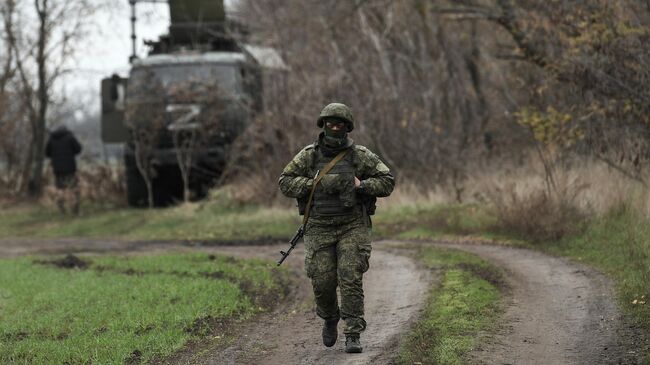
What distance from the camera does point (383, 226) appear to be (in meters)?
17.7

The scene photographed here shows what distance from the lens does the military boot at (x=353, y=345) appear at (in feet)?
24.7

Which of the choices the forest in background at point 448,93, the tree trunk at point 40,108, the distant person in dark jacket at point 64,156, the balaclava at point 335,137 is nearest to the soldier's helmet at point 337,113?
the balaclava at point 335,137

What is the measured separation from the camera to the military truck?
70.9 ft

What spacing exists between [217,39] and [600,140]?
10.9 meters

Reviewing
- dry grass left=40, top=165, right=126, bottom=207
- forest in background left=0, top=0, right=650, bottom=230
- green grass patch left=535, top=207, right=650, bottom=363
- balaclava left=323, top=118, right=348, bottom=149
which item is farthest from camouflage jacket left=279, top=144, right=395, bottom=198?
dry grass left=40, top=165, right=126, bottom=207

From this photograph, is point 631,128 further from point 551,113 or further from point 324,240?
point 324,240

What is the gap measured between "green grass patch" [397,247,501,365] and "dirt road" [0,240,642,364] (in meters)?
0.14

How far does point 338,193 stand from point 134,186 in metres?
16.6

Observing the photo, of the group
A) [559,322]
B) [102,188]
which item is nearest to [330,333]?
[559,322]

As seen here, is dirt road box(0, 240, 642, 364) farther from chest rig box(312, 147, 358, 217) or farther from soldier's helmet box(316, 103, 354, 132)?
soldier's helmet box(316, 103, 354, 132)

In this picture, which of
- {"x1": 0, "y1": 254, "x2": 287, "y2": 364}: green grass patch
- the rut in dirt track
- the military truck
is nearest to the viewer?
the rut in dirt track

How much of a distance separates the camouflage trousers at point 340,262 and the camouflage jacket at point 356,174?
0.27 metres

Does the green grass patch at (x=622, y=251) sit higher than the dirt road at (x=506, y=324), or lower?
higher

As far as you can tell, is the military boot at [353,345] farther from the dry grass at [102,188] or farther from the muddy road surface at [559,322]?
the dry grass at [102,188]
